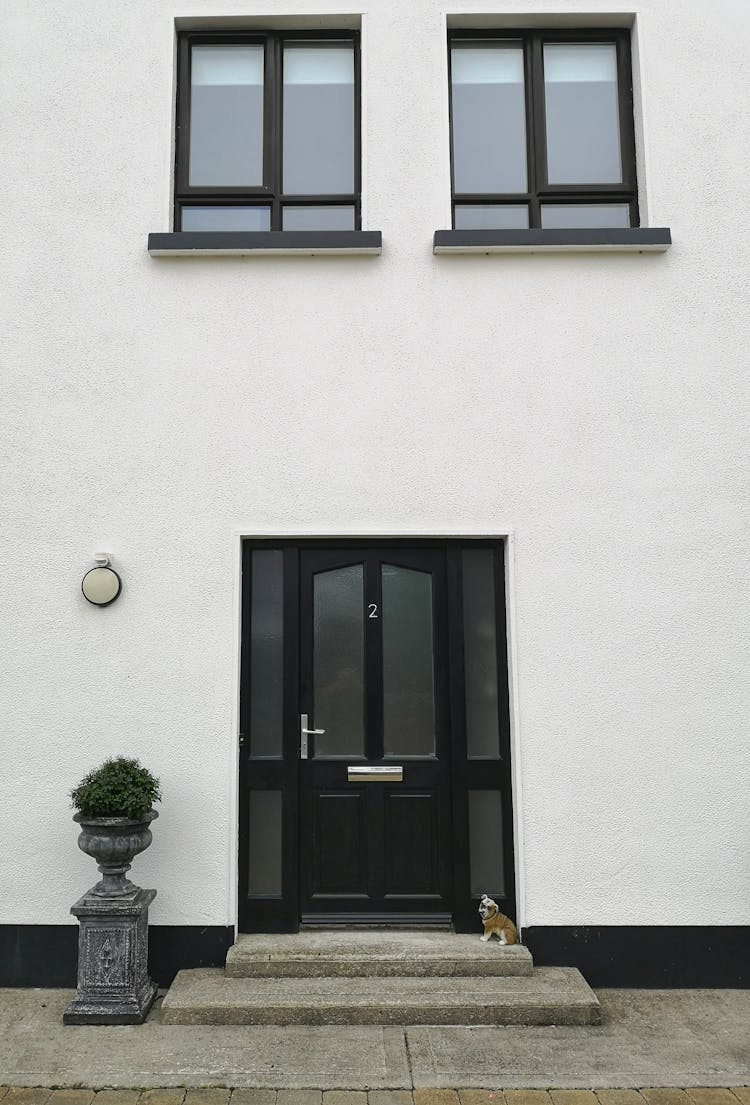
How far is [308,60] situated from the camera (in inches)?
220

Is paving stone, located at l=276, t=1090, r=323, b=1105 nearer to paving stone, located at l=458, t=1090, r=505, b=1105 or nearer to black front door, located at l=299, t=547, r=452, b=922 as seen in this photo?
paving stone, located at l=458, t=1090, r=505, b=1105

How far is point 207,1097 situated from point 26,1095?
0.79 metres

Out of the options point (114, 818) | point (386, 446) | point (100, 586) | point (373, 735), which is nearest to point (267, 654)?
point (373, 735)

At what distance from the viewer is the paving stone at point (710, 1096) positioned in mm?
3553

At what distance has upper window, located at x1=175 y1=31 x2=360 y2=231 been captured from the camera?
17.9ft

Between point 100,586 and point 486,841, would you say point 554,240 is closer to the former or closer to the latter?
point 100,586

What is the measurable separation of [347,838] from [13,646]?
2.27m

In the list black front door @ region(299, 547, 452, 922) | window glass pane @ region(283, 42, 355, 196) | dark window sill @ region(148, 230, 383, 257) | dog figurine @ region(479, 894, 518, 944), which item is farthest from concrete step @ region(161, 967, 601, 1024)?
window glass pane @ region(283, 42, 355, 196)

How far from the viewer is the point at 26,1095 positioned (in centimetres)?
362

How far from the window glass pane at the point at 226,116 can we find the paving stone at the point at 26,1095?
16.8 ft

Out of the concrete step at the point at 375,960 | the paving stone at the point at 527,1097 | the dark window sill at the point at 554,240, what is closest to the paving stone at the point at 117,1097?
the concrete step at the point at 375,960

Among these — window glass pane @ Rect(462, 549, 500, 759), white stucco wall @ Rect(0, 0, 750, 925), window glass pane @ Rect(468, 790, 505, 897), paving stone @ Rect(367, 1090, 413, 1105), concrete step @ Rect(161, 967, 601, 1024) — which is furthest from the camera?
Answer: window glass pane @ Rect(462, 549, 500, 759)

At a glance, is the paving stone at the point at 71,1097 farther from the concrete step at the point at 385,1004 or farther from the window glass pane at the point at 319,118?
the window glass pane at the point at 319,118

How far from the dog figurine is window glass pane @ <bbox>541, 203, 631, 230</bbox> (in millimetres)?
4220
